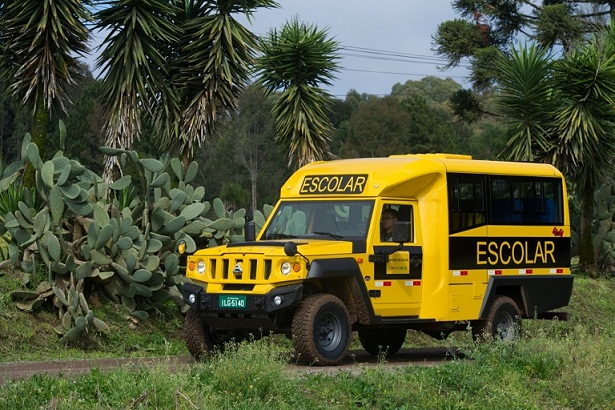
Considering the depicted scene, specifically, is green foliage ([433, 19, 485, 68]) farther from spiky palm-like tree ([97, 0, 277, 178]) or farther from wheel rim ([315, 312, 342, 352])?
wheel rim ([315, 312, 342, 352])

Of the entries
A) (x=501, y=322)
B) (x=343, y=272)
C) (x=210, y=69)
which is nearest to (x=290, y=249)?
(x=343, y=272)

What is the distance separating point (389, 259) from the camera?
14695mm

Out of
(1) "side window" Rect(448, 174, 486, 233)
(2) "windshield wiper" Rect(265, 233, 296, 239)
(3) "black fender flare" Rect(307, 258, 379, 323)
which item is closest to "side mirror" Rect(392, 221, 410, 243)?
(3) "black fender flare" Rect(307, 258, 379, 323)

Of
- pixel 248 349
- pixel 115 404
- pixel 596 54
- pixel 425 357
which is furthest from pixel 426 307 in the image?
pixel 596 54

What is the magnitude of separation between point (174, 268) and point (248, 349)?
6497 millimetres

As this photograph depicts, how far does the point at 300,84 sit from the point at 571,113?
261 inches

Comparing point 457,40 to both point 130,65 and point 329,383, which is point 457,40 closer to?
point 130,65

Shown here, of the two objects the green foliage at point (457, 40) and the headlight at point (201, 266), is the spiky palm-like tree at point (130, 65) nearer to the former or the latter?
the headlight at point (201, 266)

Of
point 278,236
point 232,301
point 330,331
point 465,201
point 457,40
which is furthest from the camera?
point 457,40

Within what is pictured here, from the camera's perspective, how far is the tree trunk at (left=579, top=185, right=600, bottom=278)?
2923cm

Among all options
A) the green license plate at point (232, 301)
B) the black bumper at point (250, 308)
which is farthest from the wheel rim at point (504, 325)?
the green license plate at point (232, 301)

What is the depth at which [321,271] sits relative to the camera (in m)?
13.6

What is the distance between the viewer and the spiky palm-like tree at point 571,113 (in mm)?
27938

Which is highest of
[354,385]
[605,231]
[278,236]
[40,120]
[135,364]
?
[40,120]
